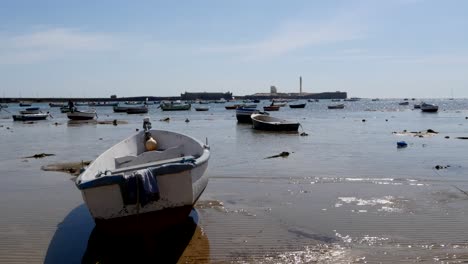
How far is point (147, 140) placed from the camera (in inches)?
578

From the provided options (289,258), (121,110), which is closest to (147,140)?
(289,258)

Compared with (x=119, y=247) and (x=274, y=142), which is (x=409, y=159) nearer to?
(x=274, y=142)

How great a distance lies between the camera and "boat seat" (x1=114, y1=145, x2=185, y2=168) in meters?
13.0

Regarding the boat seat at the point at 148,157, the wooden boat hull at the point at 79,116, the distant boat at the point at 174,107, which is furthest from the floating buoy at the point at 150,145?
the distant boat at the point at 174,107

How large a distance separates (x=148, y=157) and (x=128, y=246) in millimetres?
4044

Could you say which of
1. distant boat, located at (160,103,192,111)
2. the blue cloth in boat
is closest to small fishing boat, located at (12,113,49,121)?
distant boat, located at (160,103,192,111)

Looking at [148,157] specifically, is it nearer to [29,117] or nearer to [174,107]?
[29,117]

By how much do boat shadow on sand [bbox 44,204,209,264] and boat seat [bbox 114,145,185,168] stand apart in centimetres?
250

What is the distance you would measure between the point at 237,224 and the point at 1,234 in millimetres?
4981

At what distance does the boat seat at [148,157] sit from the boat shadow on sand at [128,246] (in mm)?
2498

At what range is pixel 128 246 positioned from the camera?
9.50m

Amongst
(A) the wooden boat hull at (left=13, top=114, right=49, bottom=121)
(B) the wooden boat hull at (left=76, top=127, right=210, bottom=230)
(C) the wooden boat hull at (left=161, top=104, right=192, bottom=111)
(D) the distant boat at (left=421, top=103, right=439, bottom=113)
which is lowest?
(D) the distant boat at (left=421, top=103, right=439, bottom=113)

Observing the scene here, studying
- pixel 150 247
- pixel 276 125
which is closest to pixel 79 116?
pixel 276 125

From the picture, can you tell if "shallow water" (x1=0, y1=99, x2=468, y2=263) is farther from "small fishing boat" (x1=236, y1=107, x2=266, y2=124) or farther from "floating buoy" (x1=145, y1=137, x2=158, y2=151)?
"small fishing boat" (x1=236, y1=107, x2=266, y2=124)
